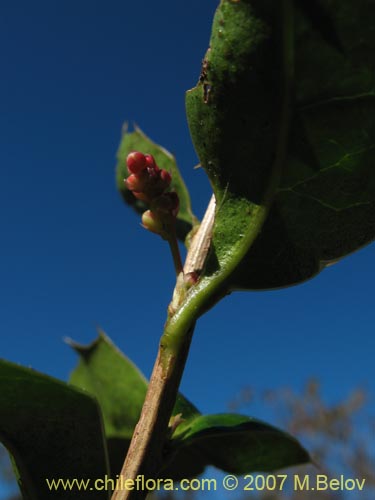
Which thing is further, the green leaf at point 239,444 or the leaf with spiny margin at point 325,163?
the green leaf at point 239,444

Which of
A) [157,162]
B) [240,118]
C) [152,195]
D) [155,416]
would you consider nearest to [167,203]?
[152,195]

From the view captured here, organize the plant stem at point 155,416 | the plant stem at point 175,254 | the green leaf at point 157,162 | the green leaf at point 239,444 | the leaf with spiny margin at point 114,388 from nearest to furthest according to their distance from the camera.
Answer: the plant stem at point 155,416
the plant stem at point 175,254
the green leaf at point 239,444
the leaf with spiny margin at point 114,388
the green leaf at point 157,162

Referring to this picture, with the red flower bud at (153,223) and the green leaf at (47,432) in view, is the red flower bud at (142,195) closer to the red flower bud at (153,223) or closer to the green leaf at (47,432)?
the red flower bud at (153,223)

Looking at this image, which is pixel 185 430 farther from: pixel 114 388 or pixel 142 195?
pixel 142 195

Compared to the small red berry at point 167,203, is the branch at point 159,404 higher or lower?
lower

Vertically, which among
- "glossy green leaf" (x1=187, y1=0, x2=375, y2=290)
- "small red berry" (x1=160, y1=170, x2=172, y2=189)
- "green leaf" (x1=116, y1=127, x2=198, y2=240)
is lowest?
"glossy green leaf" (x1=187, y1=0, x2=375, y2=290)

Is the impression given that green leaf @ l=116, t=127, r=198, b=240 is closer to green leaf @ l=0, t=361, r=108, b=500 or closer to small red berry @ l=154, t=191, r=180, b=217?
small red berry @ l=154, t=191, r=180, b=217

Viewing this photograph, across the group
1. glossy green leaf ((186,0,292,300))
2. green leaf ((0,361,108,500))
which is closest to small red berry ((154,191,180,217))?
glossy green leaf ((186,0,292,300))

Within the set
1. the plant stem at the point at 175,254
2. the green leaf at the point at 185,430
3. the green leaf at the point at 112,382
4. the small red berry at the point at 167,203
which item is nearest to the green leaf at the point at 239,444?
the green leaf at the point at 185,430

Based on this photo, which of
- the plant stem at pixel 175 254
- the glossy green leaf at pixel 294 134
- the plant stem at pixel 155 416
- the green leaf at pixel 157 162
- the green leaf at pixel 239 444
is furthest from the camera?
the green leaf at pixel 157 162
